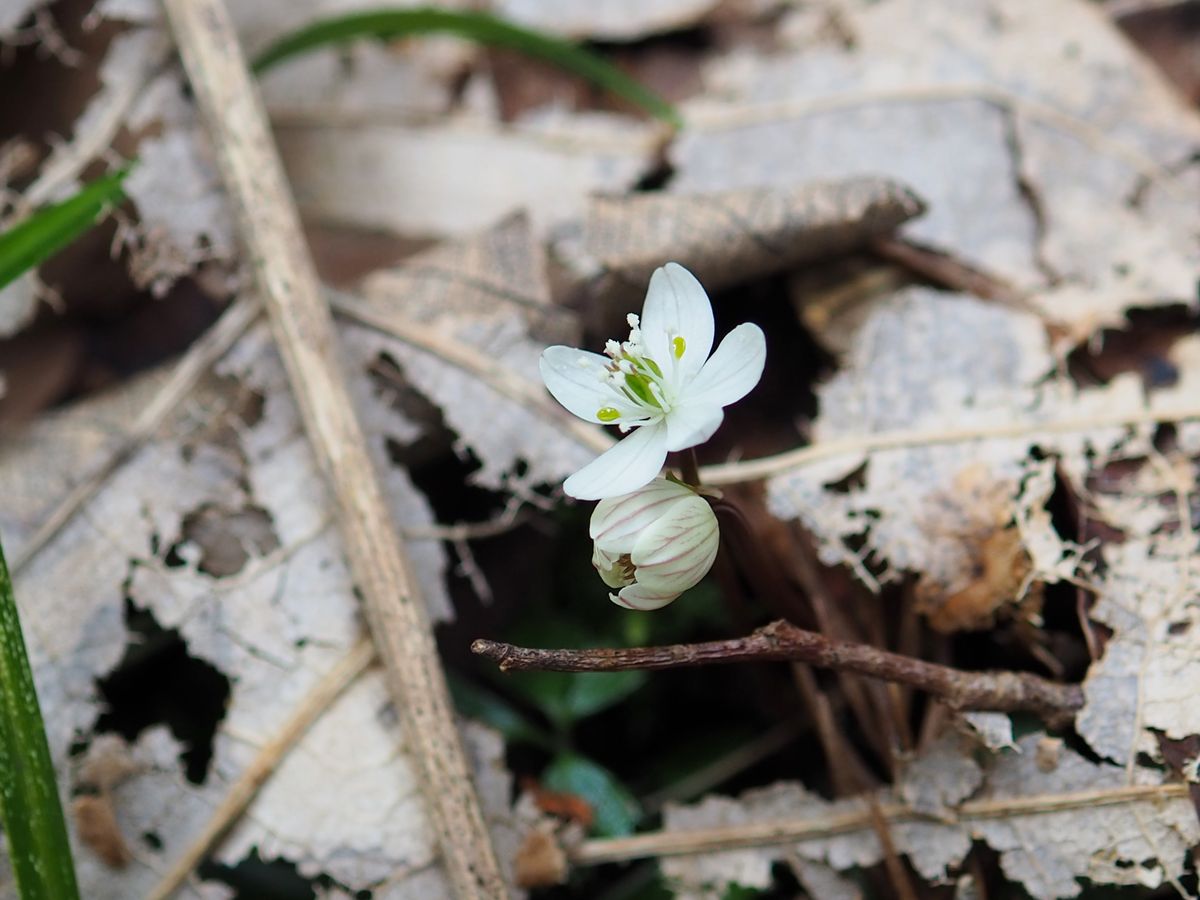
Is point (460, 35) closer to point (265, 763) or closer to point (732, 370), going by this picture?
point (732, 370)

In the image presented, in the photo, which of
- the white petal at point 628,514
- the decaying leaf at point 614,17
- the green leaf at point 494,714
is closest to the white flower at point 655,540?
the white petal at point 628,514

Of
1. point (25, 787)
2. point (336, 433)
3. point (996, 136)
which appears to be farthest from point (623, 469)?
point (996, 136)

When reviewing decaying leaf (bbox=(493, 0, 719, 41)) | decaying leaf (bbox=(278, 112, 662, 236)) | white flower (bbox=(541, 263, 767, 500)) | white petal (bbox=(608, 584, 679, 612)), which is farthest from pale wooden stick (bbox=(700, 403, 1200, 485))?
decaying leaf (bbox=(493, 0, 719, 41))

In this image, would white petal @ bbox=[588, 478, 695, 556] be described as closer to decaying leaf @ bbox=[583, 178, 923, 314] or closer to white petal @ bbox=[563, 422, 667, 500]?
white petal @ bbox=[563, 422, 667, 500]

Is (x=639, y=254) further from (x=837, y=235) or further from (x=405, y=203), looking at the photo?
(x=405, y=203)

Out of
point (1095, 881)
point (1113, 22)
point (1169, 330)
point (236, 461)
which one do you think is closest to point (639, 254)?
point (236, 461)

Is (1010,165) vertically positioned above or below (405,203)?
below
